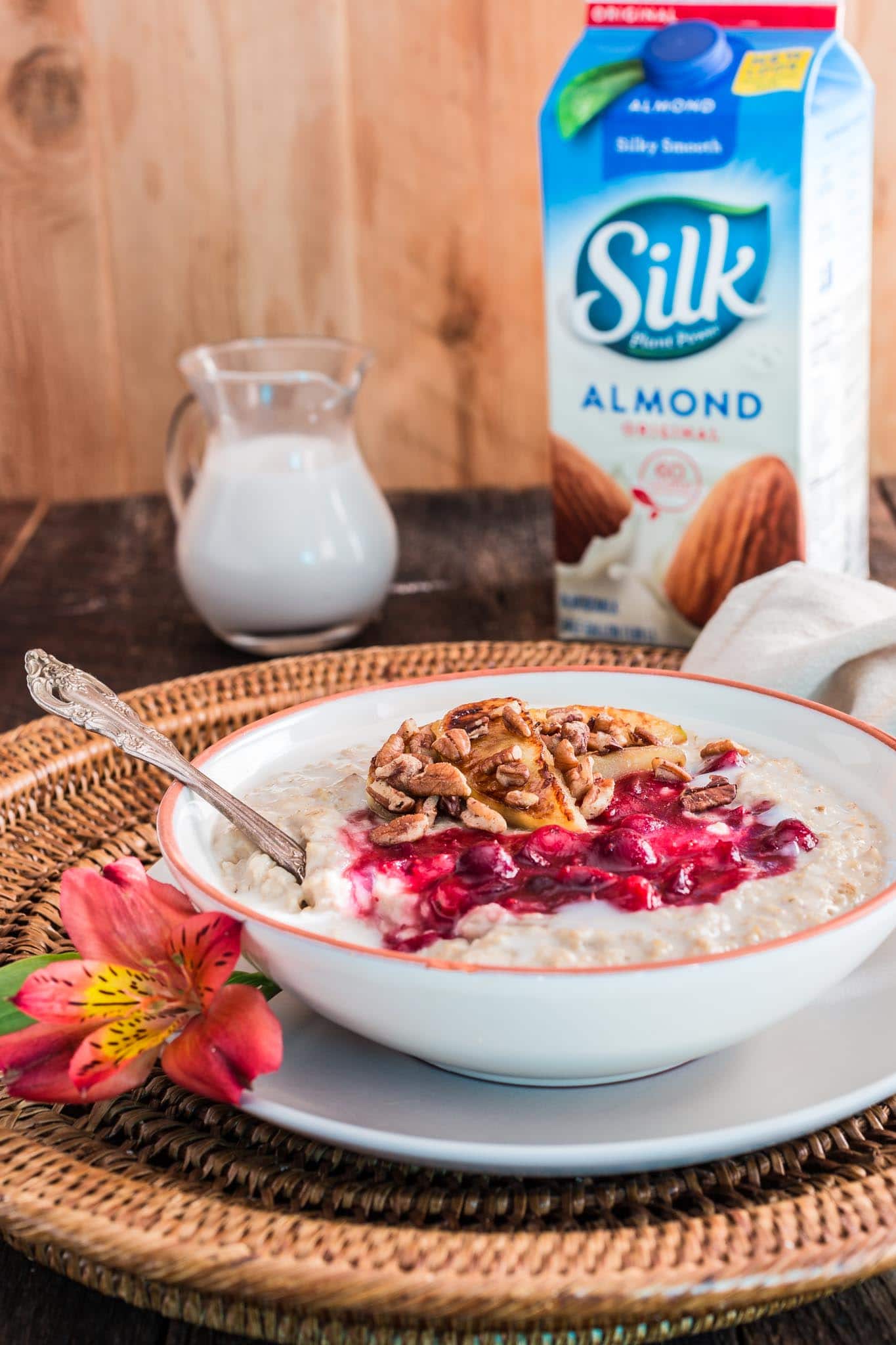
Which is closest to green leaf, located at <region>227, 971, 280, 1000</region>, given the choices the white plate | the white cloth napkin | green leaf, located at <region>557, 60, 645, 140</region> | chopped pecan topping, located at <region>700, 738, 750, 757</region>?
the white plate

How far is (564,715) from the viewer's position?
104cm

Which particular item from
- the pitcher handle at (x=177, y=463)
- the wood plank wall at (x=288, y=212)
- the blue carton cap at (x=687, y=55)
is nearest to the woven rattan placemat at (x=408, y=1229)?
the blue carton cap at (x=687, y=55)

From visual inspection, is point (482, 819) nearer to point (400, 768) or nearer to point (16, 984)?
point (400, 768)

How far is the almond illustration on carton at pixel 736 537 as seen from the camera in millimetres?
1530

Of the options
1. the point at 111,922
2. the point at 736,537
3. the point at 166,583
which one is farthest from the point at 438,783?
the point at 166,583

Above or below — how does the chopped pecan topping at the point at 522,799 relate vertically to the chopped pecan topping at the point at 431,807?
above

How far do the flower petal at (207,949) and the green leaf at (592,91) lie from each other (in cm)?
100

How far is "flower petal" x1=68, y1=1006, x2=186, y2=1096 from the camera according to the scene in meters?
0.77

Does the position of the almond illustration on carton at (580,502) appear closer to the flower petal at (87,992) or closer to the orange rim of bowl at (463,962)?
the orange rim of bowl at (463,962)

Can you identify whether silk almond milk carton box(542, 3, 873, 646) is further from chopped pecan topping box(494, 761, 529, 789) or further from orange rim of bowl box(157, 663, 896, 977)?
chopped pecan topping box(494, 761, 529, 789)

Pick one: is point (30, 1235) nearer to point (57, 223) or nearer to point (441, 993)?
point (441, 993)

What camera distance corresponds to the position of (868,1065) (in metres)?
0.81

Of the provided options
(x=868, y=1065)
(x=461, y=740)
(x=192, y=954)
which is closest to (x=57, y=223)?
(x=461, y=740)

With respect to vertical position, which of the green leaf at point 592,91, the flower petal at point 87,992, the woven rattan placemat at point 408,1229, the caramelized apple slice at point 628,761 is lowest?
the woven rattan placemat at point 408,1229
